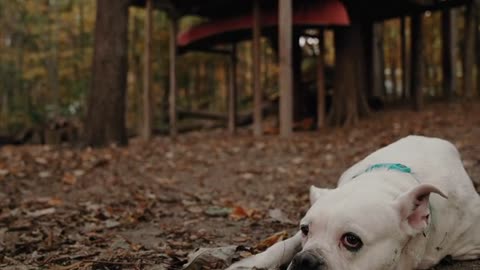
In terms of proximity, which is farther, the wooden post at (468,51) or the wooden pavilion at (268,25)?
the wooden post at (468,51)

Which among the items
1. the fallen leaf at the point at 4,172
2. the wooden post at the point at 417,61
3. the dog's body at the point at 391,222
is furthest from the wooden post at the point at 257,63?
the dog's body at the point at 391,222

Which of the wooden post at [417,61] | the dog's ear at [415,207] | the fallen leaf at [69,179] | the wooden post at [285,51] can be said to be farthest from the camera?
the wooden post at [417,61]

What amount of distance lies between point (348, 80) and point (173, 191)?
6.42 m

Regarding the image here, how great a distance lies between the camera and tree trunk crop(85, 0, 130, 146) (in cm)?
1009

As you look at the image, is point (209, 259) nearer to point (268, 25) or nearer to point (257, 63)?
point (257, 63)

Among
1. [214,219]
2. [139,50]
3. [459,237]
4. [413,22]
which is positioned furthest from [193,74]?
[459,237]

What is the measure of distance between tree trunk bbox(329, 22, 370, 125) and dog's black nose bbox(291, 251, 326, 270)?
924 cm

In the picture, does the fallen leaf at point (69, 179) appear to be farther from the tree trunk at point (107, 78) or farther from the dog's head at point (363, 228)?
the dog's head at point (363, 228)

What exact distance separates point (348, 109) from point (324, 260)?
31.2 ft

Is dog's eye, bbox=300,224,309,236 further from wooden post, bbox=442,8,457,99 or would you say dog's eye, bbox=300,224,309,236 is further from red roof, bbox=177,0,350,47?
wooden post, bbox=442,8,457,99

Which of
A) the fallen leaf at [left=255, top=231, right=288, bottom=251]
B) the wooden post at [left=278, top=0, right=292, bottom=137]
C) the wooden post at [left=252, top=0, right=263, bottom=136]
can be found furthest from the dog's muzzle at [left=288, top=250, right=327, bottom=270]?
the wooden post at [left=252, top=0, right=263, bottom=136]

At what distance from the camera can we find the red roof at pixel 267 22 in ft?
33.9

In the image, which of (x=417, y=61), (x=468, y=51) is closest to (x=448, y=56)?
(x=468, y=51)

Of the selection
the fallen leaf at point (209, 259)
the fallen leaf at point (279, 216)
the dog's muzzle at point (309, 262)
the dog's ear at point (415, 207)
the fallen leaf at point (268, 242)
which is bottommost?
the fallen leaf at point (279, 216)
